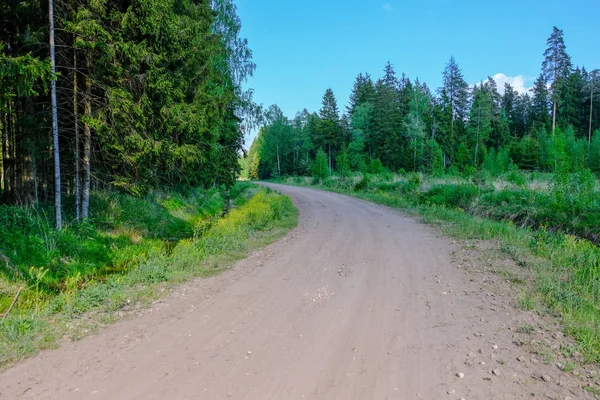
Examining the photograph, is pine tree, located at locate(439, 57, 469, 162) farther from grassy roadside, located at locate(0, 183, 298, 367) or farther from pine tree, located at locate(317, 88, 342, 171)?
grassy roadside, located at locate(0, 183, 298, 367)

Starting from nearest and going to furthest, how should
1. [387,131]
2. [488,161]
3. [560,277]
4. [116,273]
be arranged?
[560,277] → [116,273] → [488,161] → [387,131]

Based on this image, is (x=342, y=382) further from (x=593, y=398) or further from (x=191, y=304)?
(x=191, y=304)

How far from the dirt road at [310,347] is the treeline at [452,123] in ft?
109

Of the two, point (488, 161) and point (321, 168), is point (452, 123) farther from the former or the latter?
point (321, 168)

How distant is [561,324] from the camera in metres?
4.16

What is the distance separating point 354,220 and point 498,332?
869 centimetres

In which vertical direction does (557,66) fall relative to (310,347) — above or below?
above

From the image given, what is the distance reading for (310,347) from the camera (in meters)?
3.78

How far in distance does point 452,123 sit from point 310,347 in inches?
2229

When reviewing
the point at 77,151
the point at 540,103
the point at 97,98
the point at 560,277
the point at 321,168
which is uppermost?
the point at 540,103

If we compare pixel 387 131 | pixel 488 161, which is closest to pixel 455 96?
pixel 387 131

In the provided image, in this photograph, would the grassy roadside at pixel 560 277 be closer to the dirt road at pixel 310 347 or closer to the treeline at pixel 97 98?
the dirt road at pixel 310 347

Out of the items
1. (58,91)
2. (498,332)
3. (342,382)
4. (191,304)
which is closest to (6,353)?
(191,304)

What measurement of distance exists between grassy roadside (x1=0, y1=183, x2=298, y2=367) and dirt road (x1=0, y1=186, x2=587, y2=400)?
0.39m
